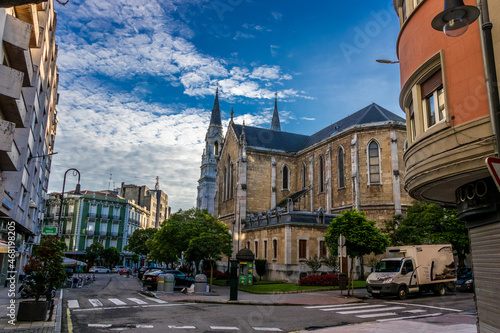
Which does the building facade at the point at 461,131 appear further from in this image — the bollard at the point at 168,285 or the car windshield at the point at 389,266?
the bollard at the point at 168,285

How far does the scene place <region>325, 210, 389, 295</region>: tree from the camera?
2308 cm

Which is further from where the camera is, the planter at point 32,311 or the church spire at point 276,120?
the church spire at point 276,120

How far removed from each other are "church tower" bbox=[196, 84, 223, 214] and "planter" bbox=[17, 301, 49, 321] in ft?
233

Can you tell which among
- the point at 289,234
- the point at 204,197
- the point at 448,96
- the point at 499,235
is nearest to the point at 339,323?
the point at 499,235

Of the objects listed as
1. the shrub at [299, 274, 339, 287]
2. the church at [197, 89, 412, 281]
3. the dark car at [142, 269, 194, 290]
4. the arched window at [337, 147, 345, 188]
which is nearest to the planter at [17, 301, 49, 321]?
the dark car at [142, 269, 194, 290]

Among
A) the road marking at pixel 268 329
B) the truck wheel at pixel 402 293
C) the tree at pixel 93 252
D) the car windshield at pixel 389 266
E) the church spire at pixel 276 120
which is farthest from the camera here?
the church spire at pixel 276 120

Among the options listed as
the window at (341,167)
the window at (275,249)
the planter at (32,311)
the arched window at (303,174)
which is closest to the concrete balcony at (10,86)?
the planter at (32,311)

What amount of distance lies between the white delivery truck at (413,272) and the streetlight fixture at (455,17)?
55.4 feet

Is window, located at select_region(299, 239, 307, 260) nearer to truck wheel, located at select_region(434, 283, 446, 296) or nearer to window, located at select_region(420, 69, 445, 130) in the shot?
truck wheel, located at select_region(434, 283, 446, 296)

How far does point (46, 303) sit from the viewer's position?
39.3ft

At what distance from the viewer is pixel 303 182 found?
151 ft

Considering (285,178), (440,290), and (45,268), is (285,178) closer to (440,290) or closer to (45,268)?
(440,290)

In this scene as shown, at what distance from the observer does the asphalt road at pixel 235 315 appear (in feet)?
37.0

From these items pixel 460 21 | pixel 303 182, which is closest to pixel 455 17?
pixel 460 21
